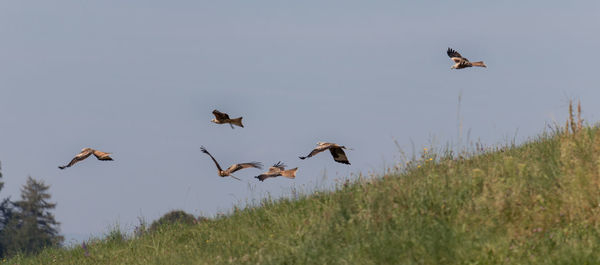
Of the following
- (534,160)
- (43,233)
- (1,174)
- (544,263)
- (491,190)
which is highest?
(1,174)

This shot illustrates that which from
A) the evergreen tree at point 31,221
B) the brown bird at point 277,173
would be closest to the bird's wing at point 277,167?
the brown bird at point 277,173

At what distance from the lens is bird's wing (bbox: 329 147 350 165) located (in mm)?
A: 9305

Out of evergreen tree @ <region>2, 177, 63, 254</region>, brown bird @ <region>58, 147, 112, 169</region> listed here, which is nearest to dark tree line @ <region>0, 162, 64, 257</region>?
evergreen tree @ <region>2, 177, 63, 254</region>

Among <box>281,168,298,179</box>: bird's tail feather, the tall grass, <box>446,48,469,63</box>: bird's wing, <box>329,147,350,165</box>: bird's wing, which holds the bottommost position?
the tall grass

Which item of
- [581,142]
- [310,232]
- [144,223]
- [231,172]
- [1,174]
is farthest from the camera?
[1,174]

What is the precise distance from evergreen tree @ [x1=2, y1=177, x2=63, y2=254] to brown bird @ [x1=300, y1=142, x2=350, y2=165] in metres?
46.4

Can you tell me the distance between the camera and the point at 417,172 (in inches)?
328

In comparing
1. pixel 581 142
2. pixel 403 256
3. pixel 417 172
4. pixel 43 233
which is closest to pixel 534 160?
pixel 581 142

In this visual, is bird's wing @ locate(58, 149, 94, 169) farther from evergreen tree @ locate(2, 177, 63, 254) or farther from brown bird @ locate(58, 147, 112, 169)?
evergreen tree @ locate(2, 177, 63, 254)

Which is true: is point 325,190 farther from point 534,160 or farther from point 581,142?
point 581,142

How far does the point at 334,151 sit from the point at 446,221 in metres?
2.86

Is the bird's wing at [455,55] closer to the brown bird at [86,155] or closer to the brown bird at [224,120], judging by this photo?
the brown bird at [224,120]

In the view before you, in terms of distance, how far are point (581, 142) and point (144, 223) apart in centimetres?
767

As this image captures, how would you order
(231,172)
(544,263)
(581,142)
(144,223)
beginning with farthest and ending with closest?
(144,223) → (231,172) → (581,142) → (544,263)
